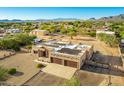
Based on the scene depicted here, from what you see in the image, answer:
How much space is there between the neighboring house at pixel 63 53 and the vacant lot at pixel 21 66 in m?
0.35

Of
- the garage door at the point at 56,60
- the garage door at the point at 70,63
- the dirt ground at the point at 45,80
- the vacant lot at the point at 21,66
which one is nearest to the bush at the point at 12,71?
the vacant lot at the point at 21,66

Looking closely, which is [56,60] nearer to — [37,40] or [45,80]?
[37,40]

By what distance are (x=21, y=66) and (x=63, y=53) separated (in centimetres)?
127

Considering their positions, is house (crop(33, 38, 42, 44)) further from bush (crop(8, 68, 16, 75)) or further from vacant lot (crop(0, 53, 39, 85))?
bush (crop(8, 68, 16, 75))

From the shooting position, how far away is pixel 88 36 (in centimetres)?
428

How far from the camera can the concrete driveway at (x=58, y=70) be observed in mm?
3594

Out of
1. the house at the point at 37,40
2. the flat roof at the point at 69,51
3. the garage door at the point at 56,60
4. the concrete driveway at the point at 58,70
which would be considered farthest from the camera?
the house at the point at 37,40

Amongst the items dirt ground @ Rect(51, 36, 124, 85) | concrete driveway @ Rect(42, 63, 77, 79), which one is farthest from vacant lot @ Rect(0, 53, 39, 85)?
dirt ground @ Rect(51, 36, 124, 85)

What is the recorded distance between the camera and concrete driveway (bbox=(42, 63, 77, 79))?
3.59 m

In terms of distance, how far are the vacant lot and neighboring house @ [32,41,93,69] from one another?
1.16 ft

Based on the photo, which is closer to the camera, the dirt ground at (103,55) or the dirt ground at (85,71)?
the dirt ground at (85,71)

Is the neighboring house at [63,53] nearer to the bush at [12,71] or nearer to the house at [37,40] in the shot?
the house at [37,40]

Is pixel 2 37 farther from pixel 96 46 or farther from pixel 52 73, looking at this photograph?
pixel 96 46

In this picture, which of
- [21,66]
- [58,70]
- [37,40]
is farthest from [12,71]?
[37,40]
